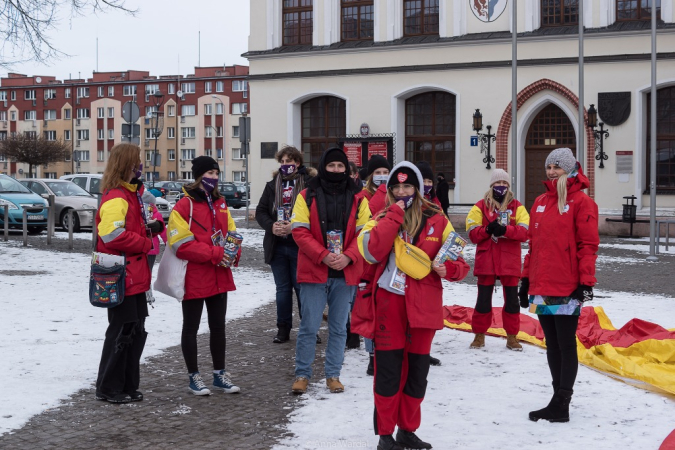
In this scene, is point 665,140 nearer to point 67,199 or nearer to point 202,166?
point 67,199

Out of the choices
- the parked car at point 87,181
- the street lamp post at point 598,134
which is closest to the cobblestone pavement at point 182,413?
the street lamp post at point 598,134

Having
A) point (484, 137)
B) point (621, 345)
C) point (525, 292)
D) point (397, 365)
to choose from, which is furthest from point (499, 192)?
point (484, 137)

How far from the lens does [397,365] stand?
5.66 meters

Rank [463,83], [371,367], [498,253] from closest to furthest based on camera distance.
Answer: [371,367]
[498,253]
[463,83]

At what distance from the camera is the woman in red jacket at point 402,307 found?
562 centimetres

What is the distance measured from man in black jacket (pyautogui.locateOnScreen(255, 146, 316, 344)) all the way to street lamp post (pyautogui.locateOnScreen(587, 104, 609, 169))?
755 inches

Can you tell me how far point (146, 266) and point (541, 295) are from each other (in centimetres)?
298

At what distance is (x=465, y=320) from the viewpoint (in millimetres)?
10562

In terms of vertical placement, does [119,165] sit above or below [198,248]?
above

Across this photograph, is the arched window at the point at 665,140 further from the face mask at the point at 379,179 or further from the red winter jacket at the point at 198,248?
the red winter jacket at the point at 198,248

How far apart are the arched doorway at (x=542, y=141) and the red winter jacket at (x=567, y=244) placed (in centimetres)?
2189

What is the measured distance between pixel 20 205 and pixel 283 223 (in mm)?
17566

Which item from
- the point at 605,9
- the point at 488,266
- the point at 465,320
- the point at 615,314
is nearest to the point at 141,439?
the point at 488,266

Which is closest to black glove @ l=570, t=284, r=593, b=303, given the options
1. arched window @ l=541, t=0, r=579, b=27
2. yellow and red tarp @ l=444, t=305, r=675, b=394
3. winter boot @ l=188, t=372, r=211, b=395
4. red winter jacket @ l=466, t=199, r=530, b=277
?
yellow and red tarp @ l=444, t=305, r=675, b=394
